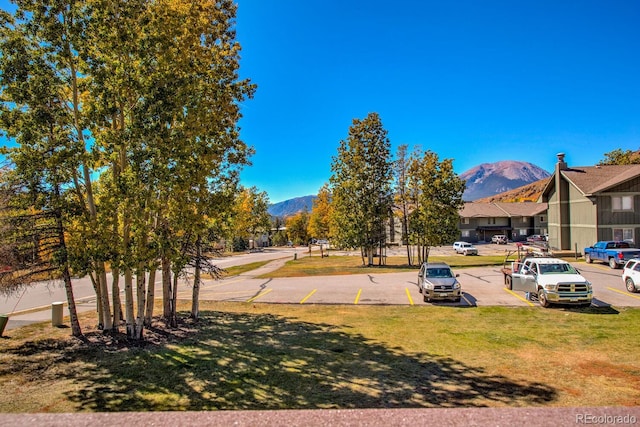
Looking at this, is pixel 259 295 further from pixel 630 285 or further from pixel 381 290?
pixel 630 285

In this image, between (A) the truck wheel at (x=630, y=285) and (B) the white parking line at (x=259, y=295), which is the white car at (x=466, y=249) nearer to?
(A) the truck wheel at (x=630, y=285)

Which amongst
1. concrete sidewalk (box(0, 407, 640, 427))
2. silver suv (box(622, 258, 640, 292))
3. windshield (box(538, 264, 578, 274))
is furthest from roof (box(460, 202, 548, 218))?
concrete sidewalk (box(0, 407, 640, 427))

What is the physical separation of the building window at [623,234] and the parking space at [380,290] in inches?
387

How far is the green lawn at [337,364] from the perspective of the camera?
7805 mm

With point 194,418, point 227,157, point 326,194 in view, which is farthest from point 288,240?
point 194,418

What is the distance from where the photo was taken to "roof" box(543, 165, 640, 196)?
36.9 metres

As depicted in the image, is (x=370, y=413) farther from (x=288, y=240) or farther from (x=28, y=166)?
(x=288, y=240)

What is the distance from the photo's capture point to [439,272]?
19719 mm

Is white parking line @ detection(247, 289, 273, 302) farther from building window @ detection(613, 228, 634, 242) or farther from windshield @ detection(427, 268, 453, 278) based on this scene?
building window @ detection(613, 228, 634, 242)

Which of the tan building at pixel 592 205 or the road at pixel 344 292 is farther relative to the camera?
the tan building at pixel 592 205

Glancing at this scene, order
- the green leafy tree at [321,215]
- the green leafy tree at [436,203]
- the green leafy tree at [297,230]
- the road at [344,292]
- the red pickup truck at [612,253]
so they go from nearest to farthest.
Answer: the road at [344,292]
the red pickup truck at [612,253]
the green leafy tree at [436,203]
the green leafy tree at [321,215]
the green leafy tree at [297,230]

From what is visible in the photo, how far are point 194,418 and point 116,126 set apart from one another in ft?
32.0

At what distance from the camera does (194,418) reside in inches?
241

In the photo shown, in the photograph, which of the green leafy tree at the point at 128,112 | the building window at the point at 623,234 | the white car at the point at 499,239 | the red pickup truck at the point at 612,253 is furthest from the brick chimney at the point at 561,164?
the green leafy tree at the point at 128,112
